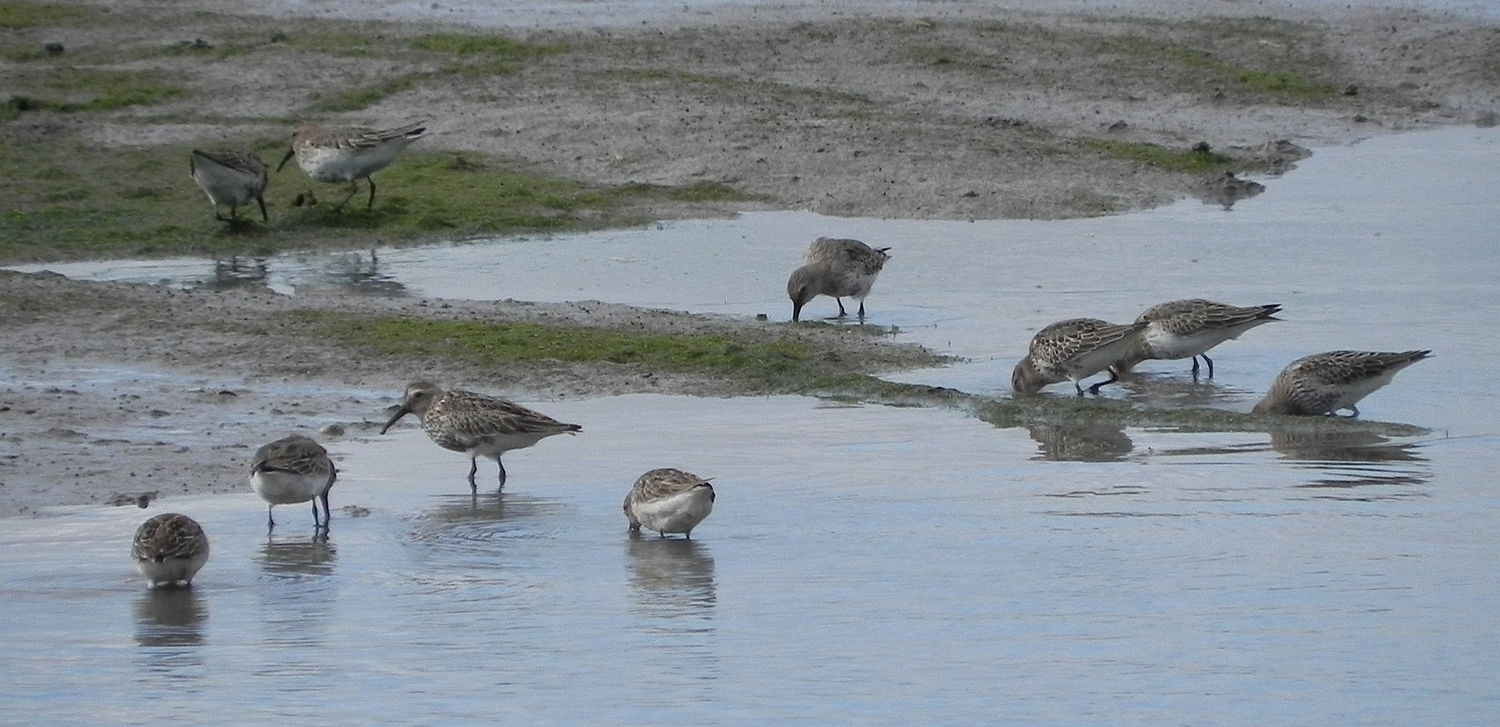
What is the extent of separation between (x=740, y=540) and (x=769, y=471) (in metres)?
1.29

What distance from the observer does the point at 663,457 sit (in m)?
12.3

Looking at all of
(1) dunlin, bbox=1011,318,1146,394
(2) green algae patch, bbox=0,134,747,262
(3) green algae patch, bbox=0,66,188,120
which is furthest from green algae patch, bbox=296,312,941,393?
(3) green algae patch, bbox=0,66,188,120

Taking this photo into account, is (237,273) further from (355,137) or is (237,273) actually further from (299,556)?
(299,556)

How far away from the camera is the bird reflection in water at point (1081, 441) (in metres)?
12.4

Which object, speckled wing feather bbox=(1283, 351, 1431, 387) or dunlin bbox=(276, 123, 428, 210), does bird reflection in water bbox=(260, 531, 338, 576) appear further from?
dunlin bbox=(276, 123, 428, 210)

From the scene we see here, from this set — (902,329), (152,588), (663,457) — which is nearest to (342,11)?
(902,329)

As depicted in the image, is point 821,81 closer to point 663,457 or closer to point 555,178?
point 555,178

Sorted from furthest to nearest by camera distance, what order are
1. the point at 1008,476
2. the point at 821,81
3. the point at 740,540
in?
the point at 821,81
the point at 1008,476
the point at 740,540

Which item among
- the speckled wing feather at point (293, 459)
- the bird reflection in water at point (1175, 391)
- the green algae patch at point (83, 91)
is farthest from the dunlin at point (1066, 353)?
the green algae patch at point (83, 91)

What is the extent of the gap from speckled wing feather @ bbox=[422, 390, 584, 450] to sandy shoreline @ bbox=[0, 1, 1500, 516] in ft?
3.77

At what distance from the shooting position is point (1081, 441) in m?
12.9

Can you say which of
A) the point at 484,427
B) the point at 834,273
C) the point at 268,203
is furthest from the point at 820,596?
the point at 268,203

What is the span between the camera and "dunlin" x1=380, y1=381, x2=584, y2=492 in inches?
469

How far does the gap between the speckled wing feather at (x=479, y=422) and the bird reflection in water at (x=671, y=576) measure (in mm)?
1313
